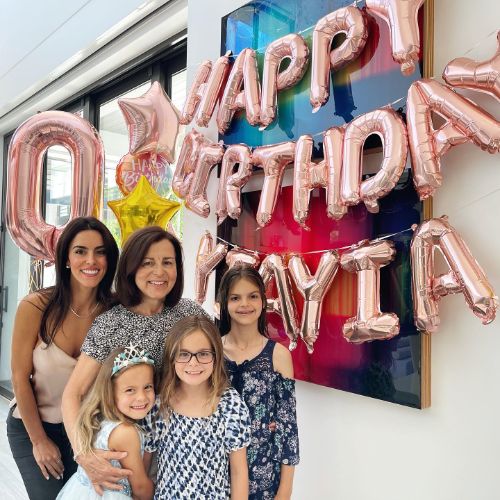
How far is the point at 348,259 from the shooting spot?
151 cm

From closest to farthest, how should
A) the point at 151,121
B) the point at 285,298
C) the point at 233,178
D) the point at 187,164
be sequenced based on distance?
the point at 285,298 < the point at 233,178 < the point at 187,164 < the point at 151,121

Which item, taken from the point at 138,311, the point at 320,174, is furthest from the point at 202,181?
the point at 138,311

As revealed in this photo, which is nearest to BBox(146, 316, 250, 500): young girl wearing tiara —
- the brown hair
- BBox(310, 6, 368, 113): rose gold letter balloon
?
the brown hair

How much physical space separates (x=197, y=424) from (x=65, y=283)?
2.25 feet

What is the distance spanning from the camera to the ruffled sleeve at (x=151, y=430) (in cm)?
129

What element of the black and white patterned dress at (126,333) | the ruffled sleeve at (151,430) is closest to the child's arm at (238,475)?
the ruffled sleeve at (151,430)

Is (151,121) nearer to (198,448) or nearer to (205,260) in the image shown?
(205,260)

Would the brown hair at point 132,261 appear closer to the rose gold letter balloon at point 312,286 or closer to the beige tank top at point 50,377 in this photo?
the beige tank top at point 50,377

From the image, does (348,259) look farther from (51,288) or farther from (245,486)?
(51,288)

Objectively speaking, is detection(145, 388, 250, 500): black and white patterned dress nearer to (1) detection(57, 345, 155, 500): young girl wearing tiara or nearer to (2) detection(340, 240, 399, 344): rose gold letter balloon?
(1) detection(57, 345, 155, 500): young girl wearing tiara

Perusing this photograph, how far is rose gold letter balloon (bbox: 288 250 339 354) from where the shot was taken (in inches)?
62.3

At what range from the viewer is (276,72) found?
1.75m

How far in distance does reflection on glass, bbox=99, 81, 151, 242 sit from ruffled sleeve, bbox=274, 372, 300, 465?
2308 millimetres

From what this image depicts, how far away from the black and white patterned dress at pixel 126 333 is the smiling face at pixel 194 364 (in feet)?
0.37
